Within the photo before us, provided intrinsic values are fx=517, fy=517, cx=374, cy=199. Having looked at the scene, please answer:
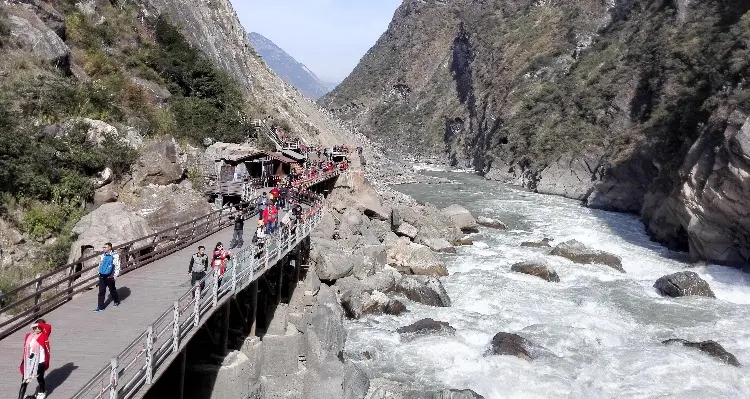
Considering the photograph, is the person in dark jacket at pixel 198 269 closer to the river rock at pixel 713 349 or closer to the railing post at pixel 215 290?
the railing post at pixel 215 290

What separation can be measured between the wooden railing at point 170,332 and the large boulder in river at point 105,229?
4.22m

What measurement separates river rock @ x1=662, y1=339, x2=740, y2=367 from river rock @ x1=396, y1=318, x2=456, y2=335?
755cm

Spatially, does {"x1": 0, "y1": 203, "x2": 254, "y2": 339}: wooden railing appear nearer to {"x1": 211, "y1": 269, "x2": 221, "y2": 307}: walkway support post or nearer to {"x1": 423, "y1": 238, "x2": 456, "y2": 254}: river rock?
{"x1": 211, "y1": 269, "x2": 221, "y2": 307}: walkway support post

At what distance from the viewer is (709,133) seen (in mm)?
31422

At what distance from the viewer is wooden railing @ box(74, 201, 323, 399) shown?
7.20 m

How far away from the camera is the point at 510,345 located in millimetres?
16984

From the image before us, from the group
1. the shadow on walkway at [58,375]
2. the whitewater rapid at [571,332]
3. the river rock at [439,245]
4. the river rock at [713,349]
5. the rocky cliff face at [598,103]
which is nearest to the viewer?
the shadow on walkway at [58,375]

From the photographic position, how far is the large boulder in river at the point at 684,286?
23203 mm

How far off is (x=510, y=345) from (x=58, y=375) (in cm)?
1326

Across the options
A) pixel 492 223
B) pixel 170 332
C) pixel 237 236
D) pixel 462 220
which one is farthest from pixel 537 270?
pixel 170 332

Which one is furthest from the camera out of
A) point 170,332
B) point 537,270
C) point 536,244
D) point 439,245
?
point 536,244

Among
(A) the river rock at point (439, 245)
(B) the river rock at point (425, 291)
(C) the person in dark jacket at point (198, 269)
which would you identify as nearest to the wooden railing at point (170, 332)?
(C) the person in dark jacket at point (198, 269)

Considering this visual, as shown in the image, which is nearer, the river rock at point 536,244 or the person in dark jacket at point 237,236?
the person in dark jacket at point 237,236

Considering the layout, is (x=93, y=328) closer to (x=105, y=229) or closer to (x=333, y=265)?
(x=105, y=229)
